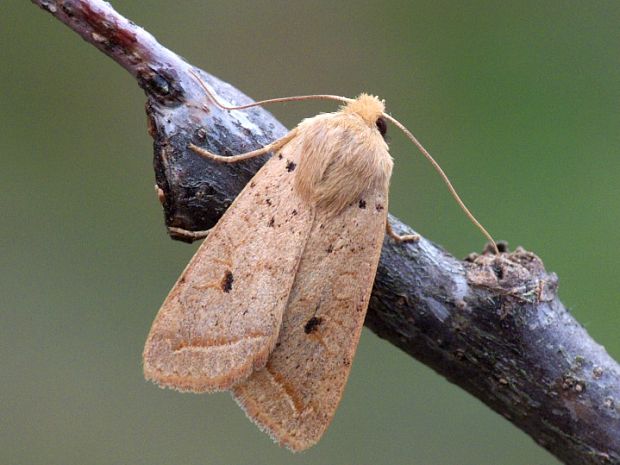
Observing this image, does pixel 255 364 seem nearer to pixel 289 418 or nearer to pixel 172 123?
pixel 289 418

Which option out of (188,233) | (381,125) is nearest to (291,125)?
(381,125)

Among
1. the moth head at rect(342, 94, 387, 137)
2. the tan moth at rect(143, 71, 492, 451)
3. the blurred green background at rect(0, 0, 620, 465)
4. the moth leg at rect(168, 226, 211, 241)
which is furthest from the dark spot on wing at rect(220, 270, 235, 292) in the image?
the blurred green background at rect(0, 0, 620, 465)

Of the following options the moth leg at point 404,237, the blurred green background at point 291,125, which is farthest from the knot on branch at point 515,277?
the blurred green background at point 291,125

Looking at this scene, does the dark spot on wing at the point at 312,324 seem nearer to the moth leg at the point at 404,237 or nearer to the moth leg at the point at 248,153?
the moth leg at the point at 404,237

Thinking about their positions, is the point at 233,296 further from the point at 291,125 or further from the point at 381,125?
the point at 291,125

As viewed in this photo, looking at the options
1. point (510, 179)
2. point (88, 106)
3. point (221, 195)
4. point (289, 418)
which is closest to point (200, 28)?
point (88, 106)

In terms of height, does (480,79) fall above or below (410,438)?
above
